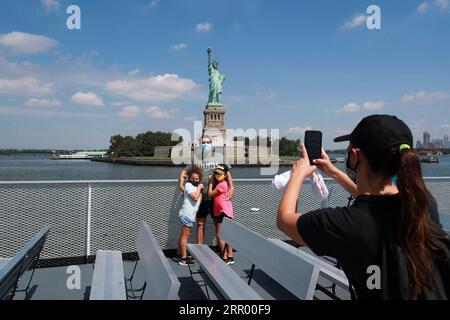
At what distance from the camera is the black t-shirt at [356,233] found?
144 cm

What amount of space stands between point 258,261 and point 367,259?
2.63 meters

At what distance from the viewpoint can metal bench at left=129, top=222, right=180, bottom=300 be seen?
2449 millimetres

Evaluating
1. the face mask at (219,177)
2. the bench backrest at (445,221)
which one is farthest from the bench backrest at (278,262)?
the bench backrest at (445,221)

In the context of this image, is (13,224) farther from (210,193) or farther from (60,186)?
(210,193)

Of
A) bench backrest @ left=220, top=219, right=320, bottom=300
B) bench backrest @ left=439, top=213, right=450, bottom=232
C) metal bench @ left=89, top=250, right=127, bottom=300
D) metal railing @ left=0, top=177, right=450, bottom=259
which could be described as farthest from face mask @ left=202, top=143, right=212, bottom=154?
bench backrest @ left=439, top=213, right=450, bottom=232

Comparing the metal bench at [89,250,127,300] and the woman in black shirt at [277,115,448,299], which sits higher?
the woman in black shirt at [277,115,448,299]

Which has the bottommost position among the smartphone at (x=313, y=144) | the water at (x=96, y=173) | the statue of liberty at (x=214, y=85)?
the water at (x=96, y=173)

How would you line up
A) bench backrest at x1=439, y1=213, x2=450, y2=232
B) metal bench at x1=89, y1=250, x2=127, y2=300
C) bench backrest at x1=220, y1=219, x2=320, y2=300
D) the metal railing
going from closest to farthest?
bench backrest at x1=220, y1=219, x2=320, y2=300
metal bench at x1=89, y1=250, x2=127, y2=300
bench backrest at x1=439, y1=213, x2=450, y2=232
the metal railing

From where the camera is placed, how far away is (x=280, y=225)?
5.56 ft

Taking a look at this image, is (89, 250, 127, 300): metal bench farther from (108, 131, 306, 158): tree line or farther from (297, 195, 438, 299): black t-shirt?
(108, 131, 306, 158): tree line

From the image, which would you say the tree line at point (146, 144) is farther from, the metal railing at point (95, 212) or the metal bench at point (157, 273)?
the metal bench at point (157, 273)

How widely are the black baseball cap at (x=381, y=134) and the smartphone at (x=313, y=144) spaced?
28cm

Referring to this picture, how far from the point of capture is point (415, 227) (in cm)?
138
